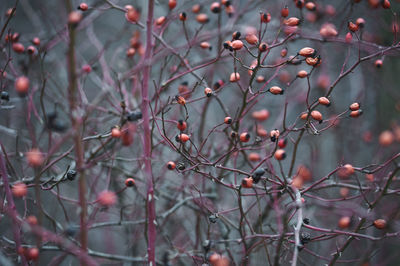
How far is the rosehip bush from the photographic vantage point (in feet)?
4.75

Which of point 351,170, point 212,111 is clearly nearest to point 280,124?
point 212,111

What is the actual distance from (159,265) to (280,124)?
153cm

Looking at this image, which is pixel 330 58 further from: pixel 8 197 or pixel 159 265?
pixel 8 197

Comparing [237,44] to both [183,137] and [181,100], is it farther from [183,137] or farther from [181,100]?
[183,137]

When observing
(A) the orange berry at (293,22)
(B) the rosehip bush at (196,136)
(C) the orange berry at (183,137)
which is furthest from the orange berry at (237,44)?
(C) the orange berry at (183,137)

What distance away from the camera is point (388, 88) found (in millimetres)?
3156

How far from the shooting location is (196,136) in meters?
3.25

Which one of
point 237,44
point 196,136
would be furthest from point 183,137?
point 196,136

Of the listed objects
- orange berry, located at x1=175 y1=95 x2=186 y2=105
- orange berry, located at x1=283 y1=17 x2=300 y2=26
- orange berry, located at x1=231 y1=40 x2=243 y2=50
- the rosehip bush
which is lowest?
the rosehip bush

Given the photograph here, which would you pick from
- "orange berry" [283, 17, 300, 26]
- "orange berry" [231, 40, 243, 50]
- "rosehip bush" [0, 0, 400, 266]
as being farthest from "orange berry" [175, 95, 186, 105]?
"orange berry" [283, 17, 300, 26]

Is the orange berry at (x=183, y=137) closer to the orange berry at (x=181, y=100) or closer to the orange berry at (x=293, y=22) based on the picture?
the orange berry at (x=181, y=100)

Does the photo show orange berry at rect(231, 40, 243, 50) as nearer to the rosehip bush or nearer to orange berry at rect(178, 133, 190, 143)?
the rosehip bush

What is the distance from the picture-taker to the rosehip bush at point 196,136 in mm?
1447

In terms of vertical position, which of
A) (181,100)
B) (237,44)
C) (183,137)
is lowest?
(183,137)
